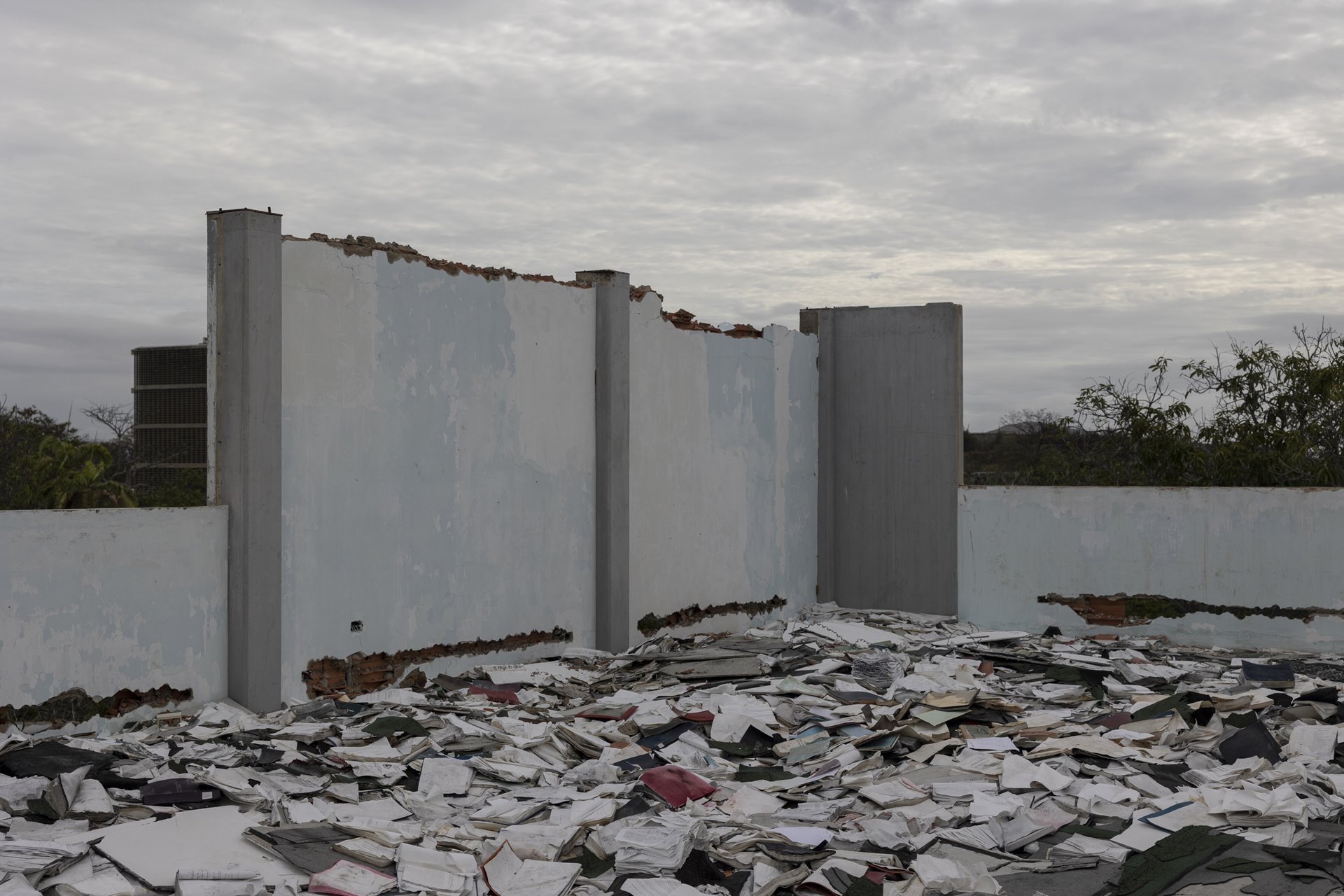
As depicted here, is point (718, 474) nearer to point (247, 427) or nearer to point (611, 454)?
point (611, 454)

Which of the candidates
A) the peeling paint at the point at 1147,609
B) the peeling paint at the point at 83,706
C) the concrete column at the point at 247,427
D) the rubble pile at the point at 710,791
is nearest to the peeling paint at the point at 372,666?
the rubble pile at the point at 710,791

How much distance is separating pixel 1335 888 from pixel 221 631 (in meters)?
6.82

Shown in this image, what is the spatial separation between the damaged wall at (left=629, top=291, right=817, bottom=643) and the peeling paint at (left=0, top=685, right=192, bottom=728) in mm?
4934

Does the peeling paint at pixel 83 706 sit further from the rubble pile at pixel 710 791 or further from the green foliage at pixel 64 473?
the green foliage at pixel 64 473

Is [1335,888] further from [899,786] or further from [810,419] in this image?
[810,419]

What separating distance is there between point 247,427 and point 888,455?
8217 millimetres

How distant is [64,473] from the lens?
19672mm

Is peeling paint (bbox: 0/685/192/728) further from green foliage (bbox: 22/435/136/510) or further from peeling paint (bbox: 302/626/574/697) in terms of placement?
green foliage (bbox: 22/435/136/510)

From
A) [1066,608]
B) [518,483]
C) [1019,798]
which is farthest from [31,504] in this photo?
[1019,798]

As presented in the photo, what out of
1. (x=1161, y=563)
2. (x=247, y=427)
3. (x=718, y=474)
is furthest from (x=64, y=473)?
(x=1161, y=563)

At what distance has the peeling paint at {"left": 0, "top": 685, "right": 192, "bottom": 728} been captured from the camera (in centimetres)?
717

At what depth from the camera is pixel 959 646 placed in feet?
37.4

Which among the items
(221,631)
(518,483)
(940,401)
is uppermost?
(940,401)

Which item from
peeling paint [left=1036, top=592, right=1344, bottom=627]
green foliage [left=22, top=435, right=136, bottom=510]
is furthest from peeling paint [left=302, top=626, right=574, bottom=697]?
green foliage [left=22, top=435, right=136, bottom=510]
